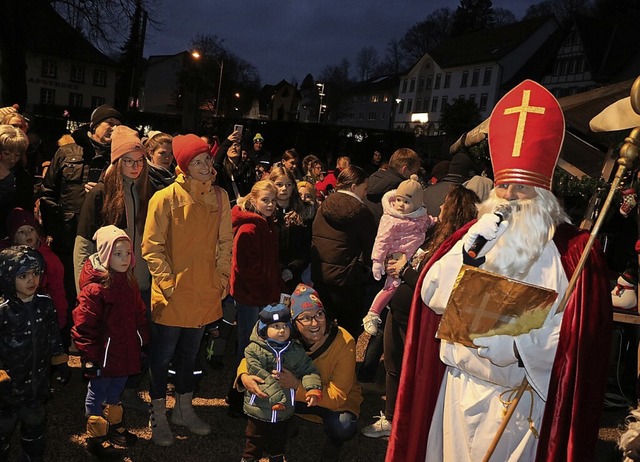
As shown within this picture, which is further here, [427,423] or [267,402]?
[267,402]

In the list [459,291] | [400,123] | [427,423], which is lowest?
[427,423]

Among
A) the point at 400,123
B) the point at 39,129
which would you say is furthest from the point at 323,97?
the point at 39,129

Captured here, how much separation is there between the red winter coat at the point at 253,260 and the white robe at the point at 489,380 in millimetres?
2140

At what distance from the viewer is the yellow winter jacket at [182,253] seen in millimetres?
4051

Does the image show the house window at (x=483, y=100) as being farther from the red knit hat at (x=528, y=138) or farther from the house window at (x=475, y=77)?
the red knit hat at (x=528, y=138)

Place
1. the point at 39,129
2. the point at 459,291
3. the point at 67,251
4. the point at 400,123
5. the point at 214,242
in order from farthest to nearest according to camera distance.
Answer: the point at 400,123, the point at 39,129, the point at 67,251, the point at 214,242, the point at 459,291

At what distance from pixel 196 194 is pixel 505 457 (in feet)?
9.01

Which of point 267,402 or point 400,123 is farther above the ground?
point 400,123

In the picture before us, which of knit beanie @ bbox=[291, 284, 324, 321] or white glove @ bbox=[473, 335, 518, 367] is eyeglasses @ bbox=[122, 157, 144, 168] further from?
white glove @ bbox=[473, 335, 518, 367]

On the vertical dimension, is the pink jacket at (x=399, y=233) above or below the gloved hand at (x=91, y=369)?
above

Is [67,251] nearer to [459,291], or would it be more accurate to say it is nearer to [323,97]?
[459,291]

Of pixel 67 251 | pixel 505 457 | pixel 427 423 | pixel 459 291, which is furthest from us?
pixel 67 251

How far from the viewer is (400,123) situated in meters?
69.3

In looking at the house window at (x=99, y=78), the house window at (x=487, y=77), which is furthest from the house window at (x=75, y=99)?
the house window at (x=487, y=77)
